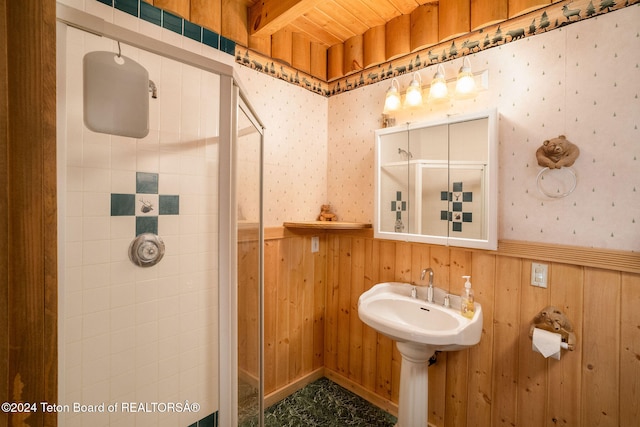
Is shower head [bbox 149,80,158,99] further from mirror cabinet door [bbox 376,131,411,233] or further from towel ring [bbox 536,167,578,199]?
towel ring [bbox 536,167,578,199]

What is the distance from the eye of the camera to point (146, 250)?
121cm

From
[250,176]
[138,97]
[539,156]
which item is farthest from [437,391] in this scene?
[138,97]

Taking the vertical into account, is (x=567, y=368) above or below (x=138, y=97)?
below

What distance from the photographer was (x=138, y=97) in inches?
30.2

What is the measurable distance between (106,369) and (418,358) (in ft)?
4.76

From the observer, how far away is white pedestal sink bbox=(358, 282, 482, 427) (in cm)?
126

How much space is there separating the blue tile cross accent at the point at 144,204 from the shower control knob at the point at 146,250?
1.1 inches

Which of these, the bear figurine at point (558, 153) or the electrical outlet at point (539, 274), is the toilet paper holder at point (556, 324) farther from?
the bear figurine at point (558, 153)

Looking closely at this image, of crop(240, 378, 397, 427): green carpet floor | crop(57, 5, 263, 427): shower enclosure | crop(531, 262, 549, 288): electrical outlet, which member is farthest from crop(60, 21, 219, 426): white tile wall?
crop(531, 262, 549, 288): electrical outlet

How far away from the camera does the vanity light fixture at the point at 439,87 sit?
154 centimetres

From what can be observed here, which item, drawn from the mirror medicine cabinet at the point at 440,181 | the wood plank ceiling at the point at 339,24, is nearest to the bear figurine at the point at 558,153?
the mirror medicine cabinet at the point at 440,181

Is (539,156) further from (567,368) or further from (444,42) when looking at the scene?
(567,368)

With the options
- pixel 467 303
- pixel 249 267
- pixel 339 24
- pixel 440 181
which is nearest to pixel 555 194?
pixel 440 181

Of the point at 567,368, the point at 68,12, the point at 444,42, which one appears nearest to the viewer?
the point at 68,12
